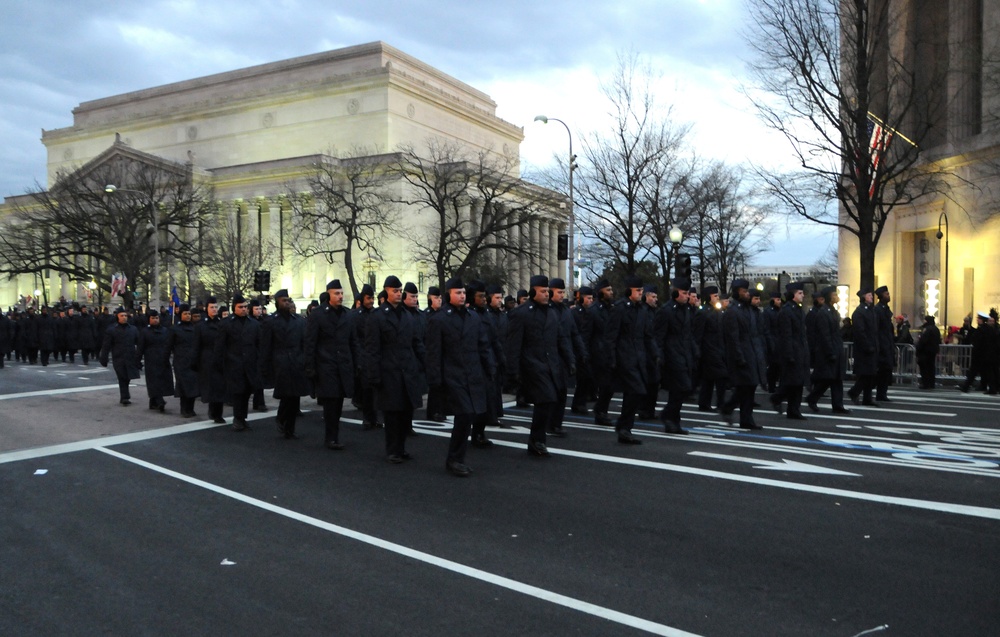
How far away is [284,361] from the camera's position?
40.8ft

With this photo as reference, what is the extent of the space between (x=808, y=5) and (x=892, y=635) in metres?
24.7

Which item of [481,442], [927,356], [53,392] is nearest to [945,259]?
[927,356]

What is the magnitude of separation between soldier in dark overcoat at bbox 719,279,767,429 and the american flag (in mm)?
14954

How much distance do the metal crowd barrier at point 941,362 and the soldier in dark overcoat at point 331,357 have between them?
45.3 feet

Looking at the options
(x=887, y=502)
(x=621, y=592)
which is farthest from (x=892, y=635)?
(x=887, y=502)

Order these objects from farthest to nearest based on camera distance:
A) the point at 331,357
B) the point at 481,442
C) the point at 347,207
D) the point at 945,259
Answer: the point at 347,207, the point at 945,259, the point at 331,357, the point at 481,442

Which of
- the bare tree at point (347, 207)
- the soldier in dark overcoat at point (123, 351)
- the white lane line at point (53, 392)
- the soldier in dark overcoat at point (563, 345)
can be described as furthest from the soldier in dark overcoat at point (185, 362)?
the bare tree at point (347, 207)

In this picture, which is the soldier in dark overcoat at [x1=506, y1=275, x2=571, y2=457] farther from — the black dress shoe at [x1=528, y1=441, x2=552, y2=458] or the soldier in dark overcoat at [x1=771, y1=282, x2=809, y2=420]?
the soldier in dark overcoat at [x1=771, y1=282, x2=809, y2=420]

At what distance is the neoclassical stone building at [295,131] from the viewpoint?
67875 mm

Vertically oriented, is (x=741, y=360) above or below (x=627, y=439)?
above

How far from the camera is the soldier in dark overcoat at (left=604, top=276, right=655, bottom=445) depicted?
11.0m

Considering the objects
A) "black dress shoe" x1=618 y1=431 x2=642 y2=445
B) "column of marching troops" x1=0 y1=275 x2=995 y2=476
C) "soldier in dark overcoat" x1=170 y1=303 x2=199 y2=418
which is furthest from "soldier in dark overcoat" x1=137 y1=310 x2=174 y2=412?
"black dress shoe" x1=618 y1=431 x2=642 y2=445

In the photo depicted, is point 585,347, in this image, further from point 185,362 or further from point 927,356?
point 927,356

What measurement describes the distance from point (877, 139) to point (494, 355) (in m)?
20.3
